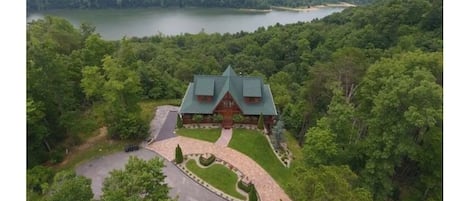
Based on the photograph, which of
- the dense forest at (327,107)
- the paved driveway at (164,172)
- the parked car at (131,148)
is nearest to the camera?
the dense forest at (327,107)

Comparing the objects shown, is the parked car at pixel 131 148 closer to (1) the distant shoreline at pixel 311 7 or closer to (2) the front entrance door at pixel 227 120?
(2) the front entrance door at pixel 227 120

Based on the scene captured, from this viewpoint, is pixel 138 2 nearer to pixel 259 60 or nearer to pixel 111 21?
pixel 111 21

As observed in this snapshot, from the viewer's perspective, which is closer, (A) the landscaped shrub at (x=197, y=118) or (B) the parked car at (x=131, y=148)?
(B) the parked car at (x=131, y=148)

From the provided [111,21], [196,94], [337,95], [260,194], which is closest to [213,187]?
[260,194]

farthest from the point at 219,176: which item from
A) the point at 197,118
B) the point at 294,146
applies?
the point at 294,146

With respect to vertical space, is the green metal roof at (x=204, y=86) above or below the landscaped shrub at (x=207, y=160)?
above

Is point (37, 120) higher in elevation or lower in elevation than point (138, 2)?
lower

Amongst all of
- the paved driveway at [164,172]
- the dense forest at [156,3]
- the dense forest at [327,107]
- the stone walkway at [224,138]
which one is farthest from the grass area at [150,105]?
the dense forest at [156,3]
